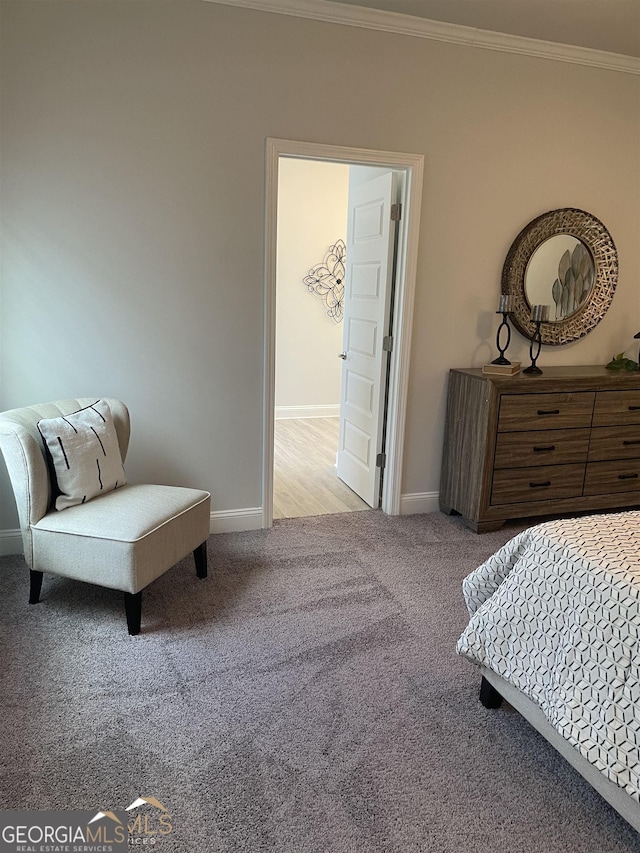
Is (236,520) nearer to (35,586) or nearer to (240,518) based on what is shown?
(240,518)

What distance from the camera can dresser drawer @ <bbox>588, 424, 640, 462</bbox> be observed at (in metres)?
3.63

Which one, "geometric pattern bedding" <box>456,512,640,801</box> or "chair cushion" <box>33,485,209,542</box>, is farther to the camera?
"chair cushion" <box>33,485,209,542</box>

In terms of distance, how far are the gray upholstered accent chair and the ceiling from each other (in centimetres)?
263

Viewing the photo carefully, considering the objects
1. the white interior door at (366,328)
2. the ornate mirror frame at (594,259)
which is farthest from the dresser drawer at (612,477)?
the white interior door at (366,328)

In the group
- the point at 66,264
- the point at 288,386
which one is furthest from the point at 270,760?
the point at 288,386

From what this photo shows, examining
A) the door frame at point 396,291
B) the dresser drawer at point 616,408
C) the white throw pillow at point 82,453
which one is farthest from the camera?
the dresser drawer at point 616,408

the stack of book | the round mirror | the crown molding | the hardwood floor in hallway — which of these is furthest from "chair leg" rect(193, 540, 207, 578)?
the crown molding

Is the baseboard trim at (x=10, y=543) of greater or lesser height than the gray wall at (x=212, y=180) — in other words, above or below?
below

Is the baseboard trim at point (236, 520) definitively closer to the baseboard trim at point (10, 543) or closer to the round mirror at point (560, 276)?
the baseboard trim at point (10, 543)

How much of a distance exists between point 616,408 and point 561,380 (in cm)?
47

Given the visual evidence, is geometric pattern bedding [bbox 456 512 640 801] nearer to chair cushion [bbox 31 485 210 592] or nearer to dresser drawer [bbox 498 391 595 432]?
chair cushion [bbox 31 485 210 592]

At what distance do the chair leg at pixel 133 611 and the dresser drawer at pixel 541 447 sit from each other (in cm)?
208

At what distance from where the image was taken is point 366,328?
3.90 m

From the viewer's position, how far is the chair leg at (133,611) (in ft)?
7.86
